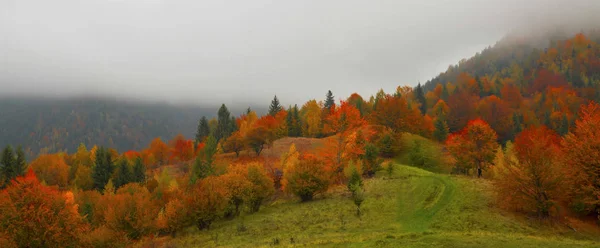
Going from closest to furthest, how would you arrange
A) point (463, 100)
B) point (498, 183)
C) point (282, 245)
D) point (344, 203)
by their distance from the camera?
point (282, 245), point (498, 183), point (344, 203), point (463, 100)

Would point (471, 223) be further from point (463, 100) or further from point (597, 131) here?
point (463, 100)

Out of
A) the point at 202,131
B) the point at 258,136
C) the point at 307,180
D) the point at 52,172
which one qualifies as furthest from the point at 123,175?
the point at 307,180

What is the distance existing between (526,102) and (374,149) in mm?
143879

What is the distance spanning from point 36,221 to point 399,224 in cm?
3909

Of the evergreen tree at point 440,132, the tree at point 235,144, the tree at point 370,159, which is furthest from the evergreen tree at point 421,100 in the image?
the tree at point 370,159

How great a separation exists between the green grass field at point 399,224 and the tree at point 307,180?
6.59 feet

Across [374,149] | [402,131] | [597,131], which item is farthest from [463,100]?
[597,131]

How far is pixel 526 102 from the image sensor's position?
167 m

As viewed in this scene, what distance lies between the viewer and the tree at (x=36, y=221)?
34.3m

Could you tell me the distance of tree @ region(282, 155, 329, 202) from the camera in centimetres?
5269

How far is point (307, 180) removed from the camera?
2085 inches

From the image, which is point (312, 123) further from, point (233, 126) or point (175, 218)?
point (175, 218)

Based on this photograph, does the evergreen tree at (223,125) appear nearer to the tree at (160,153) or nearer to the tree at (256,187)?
the tree at (160,153)

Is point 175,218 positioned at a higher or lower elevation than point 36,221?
lower
